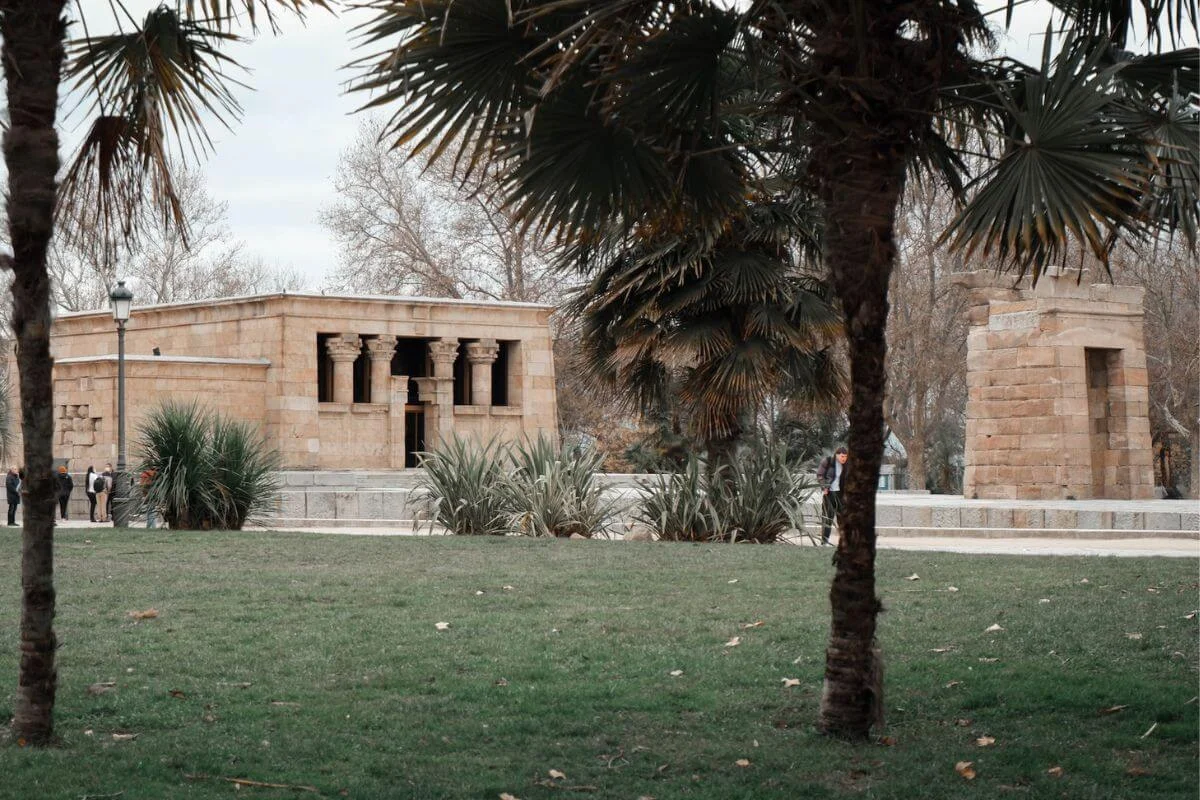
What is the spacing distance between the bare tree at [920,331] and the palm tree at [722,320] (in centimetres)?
2764

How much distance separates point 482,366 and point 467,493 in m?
20.8

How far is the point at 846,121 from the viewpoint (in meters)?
6.07

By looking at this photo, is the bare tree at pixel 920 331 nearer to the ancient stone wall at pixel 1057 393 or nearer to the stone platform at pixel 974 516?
the ancient stone wall at pixel 1057 393

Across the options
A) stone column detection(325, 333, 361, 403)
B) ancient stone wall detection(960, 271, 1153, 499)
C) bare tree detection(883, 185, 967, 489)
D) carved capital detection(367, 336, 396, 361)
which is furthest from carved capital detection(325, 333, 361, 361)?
bare tree detection(883, 185, 967, 489)

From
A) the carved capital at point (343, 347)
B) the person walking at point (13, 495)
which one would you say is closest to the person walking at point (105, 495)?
the person walking at point (13, 495)

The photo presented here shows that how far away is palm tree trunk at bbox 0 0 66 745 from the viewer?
5.82 m

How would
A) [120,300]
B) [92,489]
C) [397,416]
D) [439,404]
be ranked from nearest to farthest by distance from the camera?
[120,300]
[92,489]
[397,416]
[439,404]

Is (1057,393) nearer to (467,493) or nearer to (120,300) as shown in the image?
(467,493)

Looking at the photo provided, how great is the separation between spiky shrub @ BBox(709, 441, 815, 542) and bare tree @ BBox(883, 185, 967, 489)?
27.9 meters

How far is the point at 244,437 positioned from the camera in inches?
758

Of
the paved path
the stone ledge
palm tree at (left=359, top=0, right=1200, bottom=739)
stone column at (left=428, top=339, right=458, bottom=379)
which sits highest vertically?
stone column at (left=428, top=339, right=458, bottom=379)

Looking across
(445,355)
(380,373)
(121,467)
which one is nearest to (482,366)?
(445,355)

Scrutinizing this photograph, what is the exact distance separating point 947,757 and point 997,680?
1666 millimetres

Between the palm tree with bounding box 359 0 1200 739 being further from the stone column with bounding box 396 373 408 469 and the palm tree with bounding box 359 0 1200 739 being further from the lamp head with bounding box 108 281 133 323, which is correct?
the stone column with bounding box 396 373 408 469
